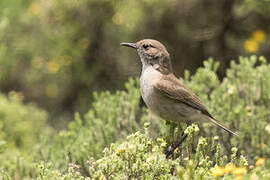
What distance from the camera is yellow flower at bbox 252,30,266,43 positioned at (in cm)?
756

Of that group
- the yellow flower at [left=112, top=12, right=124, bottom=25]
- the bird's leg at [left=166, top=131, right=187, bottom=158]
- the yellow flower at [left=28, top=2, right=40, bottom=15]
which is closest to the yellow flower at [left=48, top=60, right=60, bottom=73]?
the yellow flower at [left=28, top=2, right=40, bottom=15]

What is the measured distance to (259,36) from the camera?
7602 millimetres

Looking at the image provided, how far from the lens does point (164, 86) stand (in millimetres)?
4238

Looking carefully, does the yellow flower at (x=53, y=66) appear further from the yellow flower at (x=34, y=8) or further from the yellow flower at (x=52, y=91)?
the yellow flower at (x=34, y=8)

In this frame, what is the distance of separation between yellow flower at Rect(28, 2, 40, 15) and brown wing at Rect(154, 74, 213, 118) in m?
4.85

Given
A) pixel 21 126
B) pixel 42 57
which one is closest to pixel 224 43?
pixel 42 57

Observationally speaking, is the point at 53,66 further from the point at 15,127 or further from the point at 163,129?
the point at 163,129

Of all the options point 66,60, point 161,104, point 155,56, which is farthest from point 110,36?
point 161,104

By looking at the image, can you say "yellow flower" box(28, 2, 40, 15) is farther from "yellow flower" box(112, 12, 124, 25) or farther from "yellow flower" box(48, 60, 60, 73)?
"yellow flower" box(112, 12, 124, 25)

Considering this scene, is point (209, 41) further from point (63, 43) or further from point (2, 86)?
point (2, 86)

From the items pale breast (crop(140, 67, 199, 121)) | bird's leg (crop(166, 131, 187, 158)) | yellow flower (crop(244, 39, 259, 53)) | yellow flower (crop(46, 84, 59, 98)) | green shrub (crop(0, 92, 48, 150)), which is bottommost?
bird's leg (crop(166, 131, 187, 158))

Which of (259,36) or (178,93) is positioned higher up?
(259,36)

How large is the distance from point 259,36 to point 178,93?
3885 millimetres

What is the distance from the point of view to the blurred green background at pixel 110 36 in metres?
7.54
